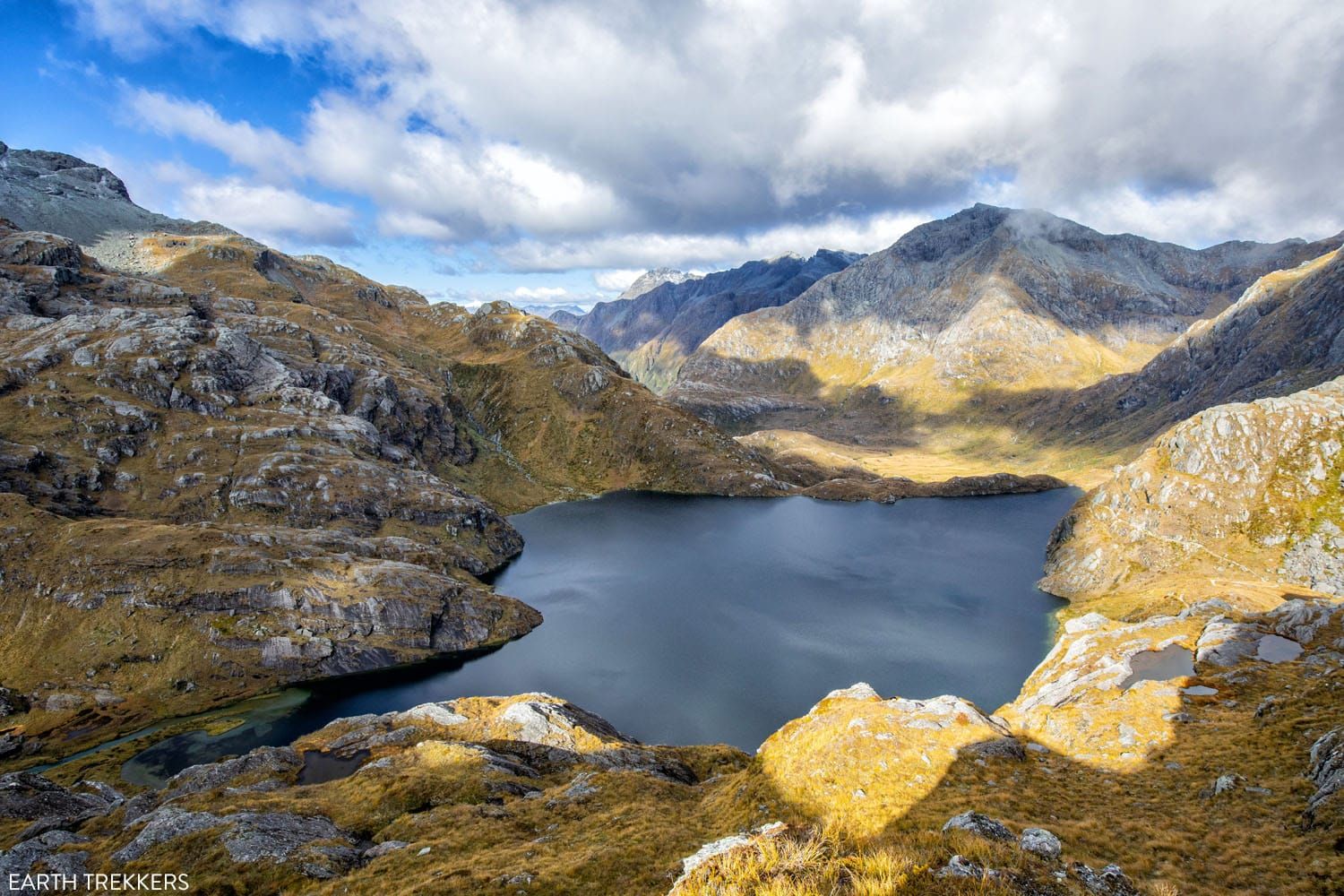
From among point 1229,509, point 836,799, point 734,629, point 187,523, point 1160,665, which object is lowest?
point 187,523

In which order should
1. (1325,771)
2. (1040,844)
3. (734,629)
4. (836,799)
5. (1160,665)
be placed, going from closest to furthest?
(1040,844)
(1325,771)
(836,799)
(1160,665)
(734,629)

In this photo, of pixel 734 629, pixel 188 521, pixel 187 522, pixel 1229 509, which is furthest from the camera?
pixel 188 521

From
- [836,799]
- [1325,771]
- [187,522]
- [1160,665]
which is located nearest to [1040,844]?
[836,799]

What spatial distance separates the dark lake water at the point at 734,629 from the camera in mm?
71625

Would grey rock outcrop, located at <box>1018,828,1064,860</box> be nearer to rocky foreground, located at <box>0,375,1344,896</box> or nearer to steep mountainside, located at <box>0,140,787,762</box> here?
rocky foreground, located at <box>0,375,1344,896</box>

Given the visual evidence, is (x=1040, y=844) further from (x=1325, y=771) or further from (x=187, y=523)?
(x=187, y=523)

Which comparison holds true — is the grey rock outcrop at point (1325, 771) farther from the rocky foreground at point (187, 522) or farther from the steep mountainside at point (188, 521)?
the rocky foreground at point (187, 522)

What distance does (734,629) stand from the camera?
305ft

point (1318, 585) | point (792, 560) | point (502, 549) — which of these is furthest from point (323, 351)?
point (1318, 585)

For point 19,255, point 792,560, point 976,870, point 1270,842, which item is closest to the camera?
point 976,870

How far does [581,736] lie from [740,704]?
29653 mm

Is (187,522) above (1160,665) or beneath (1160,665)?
beneath

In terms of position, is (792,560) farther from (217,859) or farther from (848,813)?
(217,859)

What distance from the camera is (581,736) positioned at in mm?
47562
